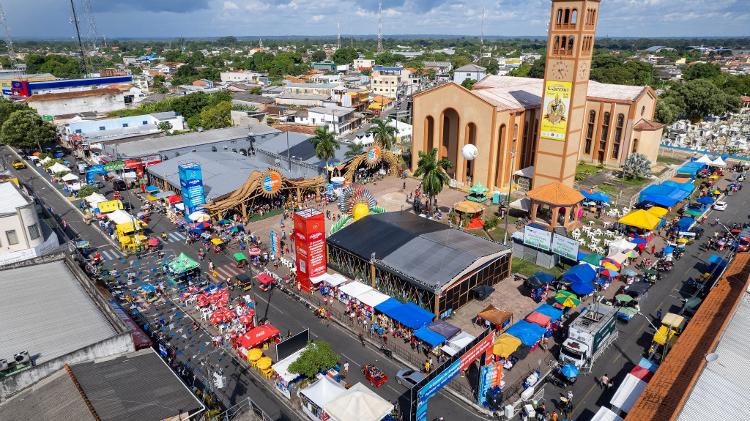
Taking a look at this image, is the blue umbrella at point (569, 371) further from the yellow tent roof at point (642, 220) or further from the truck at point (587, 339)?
the yellow tent roof at point (642, 220)

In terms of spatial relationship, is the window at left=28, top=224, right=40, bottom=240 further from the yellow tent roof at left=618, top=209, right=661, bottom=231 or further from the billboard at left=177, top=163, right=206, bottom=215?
the yellow tent roof at left=618, top=209, right=661, bottom=231

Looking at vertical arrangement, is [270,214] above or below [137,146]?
below

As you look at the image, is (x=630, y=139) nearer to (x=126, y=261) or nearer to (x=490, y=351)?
(x=490, y=351)

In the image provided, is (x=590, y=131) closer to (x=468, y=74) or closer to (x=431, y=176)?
(x=431, y=176)

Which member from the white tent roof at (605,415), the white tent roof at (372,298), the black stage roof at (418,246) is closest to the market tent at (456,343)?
the black stage roof at (418,246)

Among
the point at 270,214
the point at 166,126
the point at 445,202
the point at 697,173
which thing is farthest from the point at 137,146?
the point at 697,173
